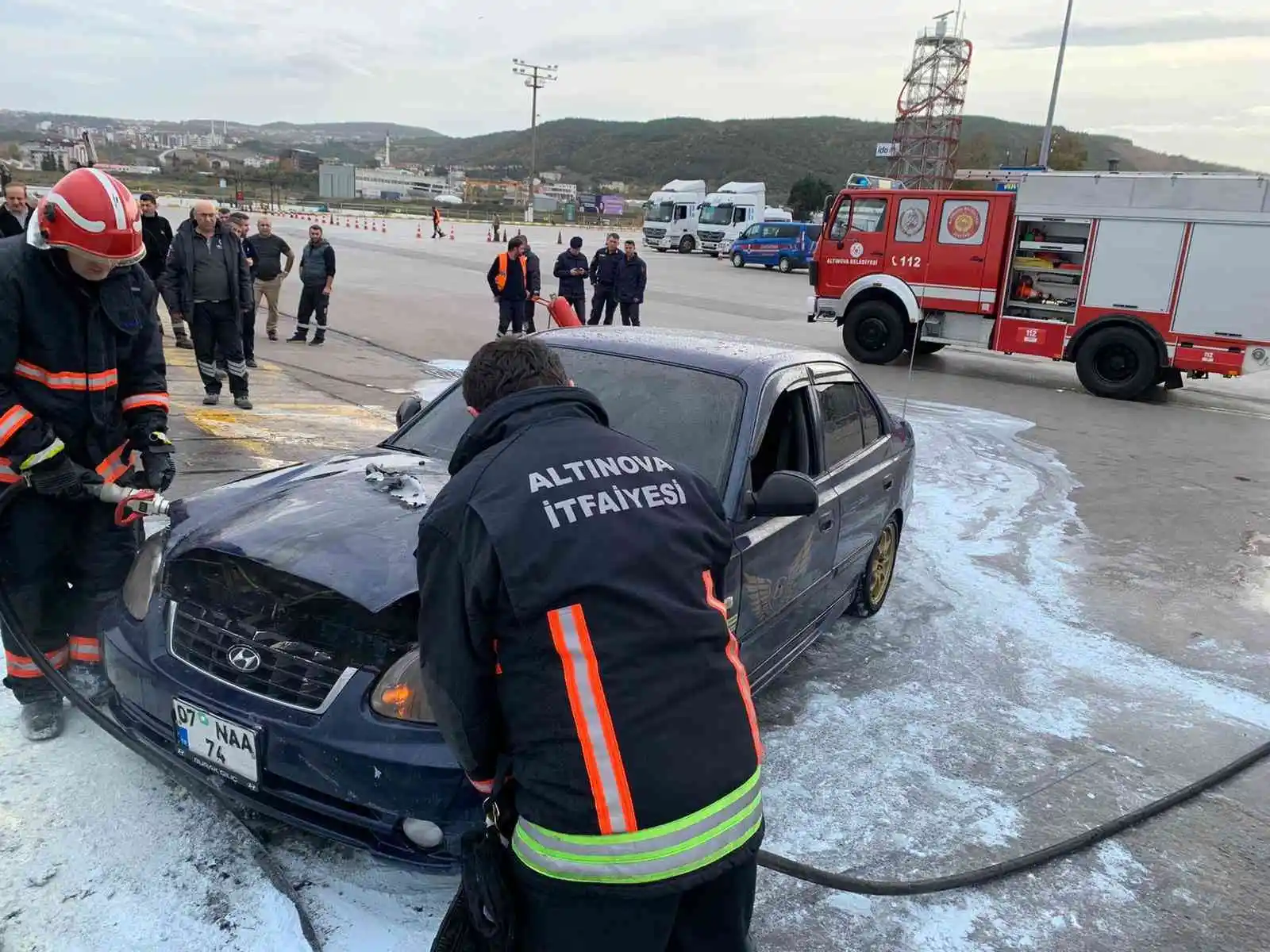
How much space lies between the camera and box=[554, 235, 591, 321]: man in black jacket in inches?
554

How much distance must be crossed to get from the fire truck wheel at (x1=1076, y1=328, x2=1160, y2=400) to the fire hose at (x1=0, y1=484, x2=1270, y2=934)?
34.4 ft

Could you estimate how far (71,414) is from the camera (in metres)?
3.18

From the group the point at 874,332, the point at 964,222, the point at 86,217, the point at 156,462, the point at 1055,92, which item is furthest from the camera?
the point at 1055,92

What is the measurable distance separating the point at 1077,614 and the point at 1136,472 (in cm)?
427

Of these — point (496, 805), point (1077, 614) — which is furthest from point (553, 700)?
point (1077, 614)

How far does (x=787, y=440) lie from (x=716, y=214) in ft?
122

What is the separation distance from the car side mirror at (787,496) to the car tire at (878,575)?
1741 millimetres

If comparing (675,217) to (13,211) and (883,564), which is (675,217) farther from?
(883,564)

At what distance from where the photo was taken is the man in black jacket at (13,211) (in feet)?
25.5

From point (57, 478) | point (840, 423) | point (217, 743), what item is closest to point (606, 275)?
point (840, 423)

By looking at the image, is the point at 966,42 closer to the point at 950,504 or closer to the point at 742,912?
the point at 950,504

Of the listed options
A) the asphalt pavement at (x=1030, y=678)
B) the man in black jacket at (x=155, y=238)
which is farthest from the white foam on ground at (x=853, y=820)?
the man in black jacket at (x=155, y=238)

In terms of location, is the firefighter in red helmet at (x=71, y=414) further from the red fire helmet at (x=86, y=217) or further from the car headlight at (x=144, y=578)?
the car headlight at (x=144, y=578)

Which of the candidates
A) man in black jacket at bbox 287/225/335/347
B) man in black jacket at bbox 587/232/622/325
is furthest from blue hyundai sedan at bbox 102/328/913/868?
man in black jacket at bbox 587/232/622/325
